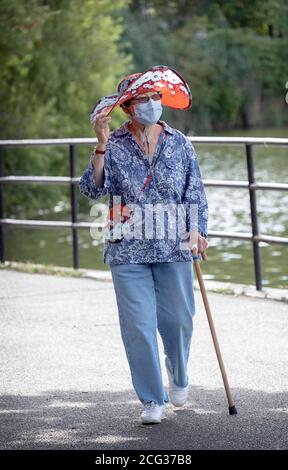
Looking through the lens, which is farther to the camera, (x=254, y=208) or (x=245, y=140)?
(x=254, y=208)

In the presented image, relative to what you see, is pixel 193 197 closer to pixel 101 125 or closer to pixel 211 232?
pixel 101 125

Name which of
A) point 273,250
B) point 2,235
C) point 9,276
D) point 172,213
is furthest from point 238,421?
point 273,250

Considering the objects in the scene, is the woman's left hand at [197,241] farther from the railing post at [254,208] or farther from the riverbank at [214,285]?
the railing post at [254,208]

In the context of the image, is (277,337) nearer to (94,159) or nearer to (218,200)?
(94,159)

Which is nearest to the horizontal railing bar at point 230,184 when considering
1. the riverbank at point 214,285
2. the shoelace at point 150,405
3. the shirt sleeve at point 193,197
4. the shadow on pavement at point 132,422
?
the riverbank at point 214,285

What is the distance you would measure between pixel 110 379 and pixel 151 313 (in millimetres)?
1223

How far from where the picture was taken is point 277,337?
9180mm

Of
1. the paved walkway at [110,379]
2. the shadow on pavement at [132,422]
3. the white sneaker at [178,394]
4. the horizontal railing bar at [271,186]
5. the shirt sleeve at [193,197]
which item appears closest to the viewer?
the shadow on pavement at [132,422]

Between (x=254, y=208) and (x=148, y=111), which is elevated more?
(x=148, y=111)

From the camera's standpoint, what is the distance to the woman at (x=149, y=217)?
6984 millimetres

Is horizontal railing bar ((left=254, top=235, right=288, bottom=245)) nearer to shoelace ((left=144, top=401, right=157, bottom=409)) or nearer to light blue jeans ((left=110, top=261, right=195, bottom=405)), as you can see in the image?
light blue jeans ((left=110, top=261, right=195, bottom=405))

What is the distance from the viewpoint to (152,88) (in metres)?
6.96

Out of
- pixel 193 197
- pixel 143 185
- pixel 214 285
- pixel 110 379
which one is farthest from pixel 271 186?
pixel 143 185

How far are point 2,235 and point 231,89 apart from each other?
132 feet
